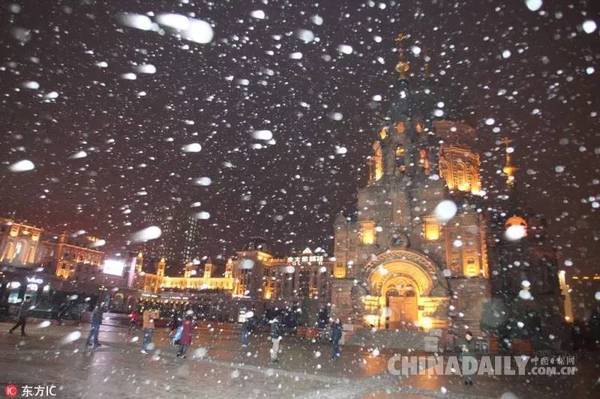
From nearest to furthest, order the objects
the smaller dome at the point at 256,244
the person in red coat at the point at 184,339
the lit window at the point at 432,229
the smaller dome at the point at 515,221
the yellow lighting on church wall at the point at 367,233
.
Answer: the person in red coat at the point at 184,339
the lit window at the point at 432,229
the yellow lighting on church wall at the point at 367,233
the smaller dome at the point at 515,221
the smaller dome at the point at 256,244

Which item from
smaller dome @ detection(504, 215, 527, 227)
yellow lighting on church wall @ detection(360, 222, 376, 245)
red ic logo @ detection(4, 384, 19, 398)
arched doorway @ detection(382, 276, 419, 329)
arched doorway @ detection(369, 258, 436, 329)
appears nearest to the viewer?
red ic logo @ detection(4, 384, 19, 398)

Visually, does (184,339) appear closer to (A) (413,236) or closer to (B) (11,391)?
(B) (11,391)

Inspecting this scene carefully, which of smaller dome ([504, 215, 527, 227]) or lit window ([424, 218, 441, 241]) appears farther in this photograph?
smaller dome ([504, 215, 527, 227])

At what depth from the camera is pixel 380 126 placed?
150ft

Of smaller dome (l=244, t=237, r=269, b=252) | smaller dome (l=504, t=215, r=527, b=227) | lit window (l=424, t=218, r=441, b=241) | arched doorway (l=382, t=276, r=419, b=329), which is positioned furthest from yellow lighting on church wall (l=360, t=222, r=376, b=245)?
smaller dome (l=244, t=237, r=269, b=252)

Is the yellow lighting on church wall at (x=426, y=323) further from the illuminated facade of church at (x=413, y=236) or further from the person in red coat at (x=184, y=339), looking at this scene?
the person in red coat at (x=184, y=339)

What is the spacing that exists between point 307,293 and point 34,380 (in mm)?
68874

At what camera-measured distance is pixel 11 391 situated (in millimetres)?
7734

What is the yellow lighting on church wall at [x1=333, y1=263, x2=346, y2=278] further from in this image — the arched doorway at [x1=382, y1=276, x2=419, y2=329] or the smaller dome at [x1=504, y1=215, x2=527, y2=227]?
the smaller dome at [x1=504, y1=215, x2=527, y2=227]

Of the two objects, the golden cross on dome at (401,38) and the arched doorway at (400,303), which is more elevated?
the golden cross on dome at (401,38)

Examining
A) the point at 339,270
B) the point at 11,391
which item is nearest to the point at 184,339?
the point at 11,391

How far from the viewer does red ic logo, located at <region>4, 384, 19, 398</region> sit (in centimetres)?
753

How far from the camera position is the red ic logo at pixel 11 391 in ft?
24.7

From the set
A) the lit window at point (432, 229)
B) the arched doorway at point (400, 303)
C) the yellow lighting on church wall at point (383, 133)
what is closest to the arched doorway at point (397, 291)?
the arched doorway at point (400, 303)
